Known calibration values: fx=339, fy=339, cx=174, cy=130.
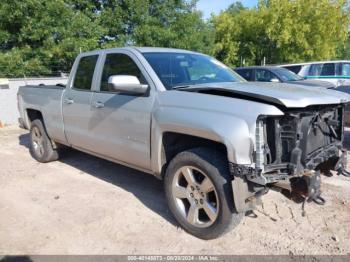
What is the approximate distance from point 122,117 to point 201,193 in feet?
4.48

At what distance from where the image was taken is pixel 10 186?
5105mm

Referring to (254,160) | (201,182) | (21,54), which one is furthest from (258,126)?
(21,54)

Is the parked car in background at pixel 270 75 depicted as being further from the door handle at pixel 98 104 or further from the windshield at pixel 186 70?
the door handle at pixel 98 104

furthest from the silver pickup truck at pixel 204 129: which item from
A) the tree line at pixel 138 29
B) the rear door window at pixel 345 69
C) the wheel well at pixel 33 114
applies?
the rear door window at pixel 345 69

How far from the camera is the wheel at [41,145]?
6082mm

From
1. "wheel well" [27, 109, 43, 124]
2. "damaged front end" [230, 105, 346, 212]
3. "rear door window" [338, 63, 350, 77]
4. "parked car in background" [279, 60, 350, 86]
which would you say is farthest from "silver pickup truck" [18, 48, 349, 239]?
"rear door window" [338, 63, 350, 77]

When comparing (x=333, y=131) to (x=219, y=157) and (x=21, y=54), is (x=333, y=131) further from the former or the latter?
(x=21, y=54)

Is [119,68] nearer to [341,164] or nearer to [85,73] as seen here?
[85,73]

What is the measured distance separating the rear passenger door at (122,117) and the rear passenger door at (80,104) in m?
0.18

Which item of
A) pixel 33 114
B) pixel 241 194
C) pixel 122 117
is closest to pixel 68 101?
pixel 122 117

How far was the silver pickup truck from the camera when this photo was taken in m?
2.92

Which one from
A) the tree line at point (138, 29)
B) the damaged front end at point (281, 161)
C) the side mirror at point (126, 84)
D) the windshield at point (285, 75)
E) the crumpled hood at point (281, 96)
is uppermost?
the tree line at point (138, 29)

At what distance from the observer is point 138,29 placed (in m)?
15.0

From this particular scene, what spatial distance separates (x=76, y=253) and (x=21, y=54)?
10039mm
